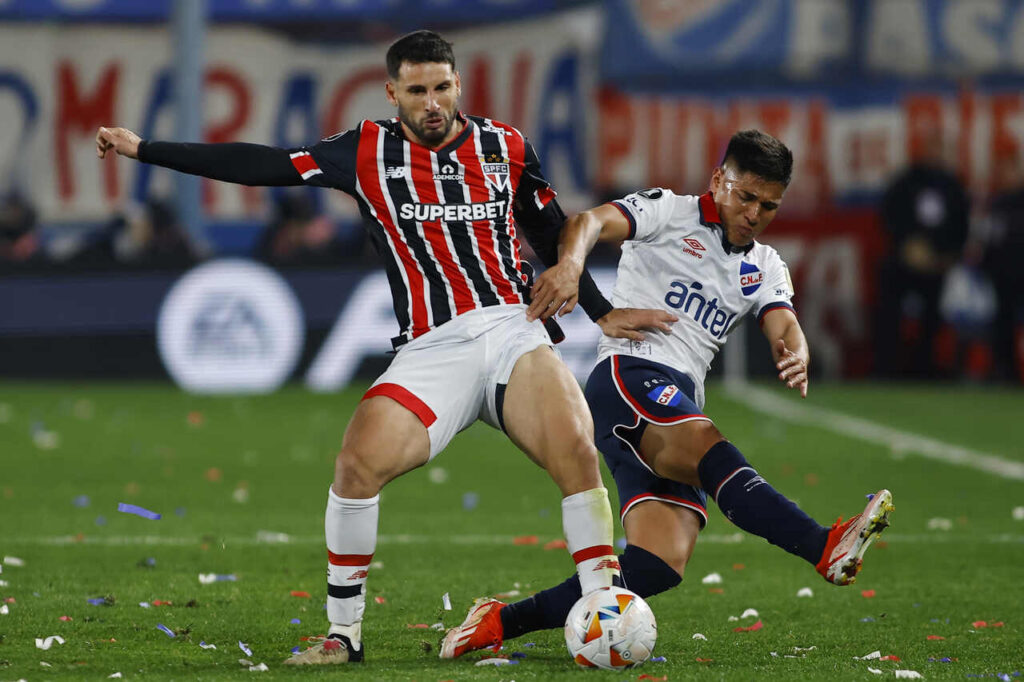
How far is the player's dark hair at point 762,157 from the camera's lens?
5.29 meters

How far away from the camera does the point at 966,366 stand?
15.8 meters

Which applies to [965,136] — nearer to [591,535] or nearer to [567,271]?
[567,271]

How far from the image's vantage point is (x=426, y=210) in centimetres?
499

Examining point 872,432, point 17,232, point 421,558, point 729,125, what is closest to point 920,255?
point 729,125

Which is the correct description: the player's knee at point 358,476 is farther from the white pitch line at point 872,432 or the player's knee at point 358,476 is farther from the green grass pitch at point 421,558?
the white pitch line at point 872,432

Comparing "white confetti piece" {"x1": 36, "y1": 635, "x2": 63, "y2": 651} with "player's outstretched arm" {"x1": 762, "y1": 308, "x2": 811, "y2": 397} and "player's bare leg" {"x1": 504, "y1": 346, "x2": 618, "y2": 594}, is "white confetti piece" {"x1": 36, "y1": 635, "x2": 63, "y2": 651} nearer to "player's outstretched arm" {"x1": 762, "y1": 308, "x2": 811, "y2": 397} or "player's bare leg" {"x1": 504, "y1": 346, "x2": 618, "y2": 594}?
"player's bare leg" {"x1": 504, "y1": 346, "x2": 618, "y2": 594}

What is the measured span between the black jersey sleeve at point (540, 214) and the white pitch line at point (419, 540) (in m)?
2.30

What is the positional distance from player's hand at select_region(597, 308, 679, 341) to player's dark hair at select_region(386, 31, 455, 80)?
0.97m

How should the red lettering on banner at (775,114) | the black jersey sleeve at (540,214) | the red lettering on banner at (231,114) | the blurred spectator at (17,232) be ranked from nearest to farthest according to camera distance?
the black jersey sleeve at (540,214), the blurred spectator at (17,232), the red lettering on banner at (775,114), the red lettering on banner at (231,114)

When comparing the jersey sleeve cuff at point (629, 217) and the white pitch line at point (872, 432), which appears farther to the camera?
the white pitch line at point (872, 432)

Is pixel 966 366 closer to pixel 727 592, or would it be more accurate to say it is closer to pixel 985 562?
pixel 985 562

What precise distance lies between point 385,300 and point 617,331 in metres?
8.58

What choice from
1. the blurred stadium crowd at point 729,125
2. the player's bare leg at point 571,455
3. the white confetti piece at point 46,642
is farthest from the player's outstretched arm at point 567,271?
the blurred stadium crowd at point 729,125

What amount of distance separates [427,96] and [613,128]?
14.4 m
